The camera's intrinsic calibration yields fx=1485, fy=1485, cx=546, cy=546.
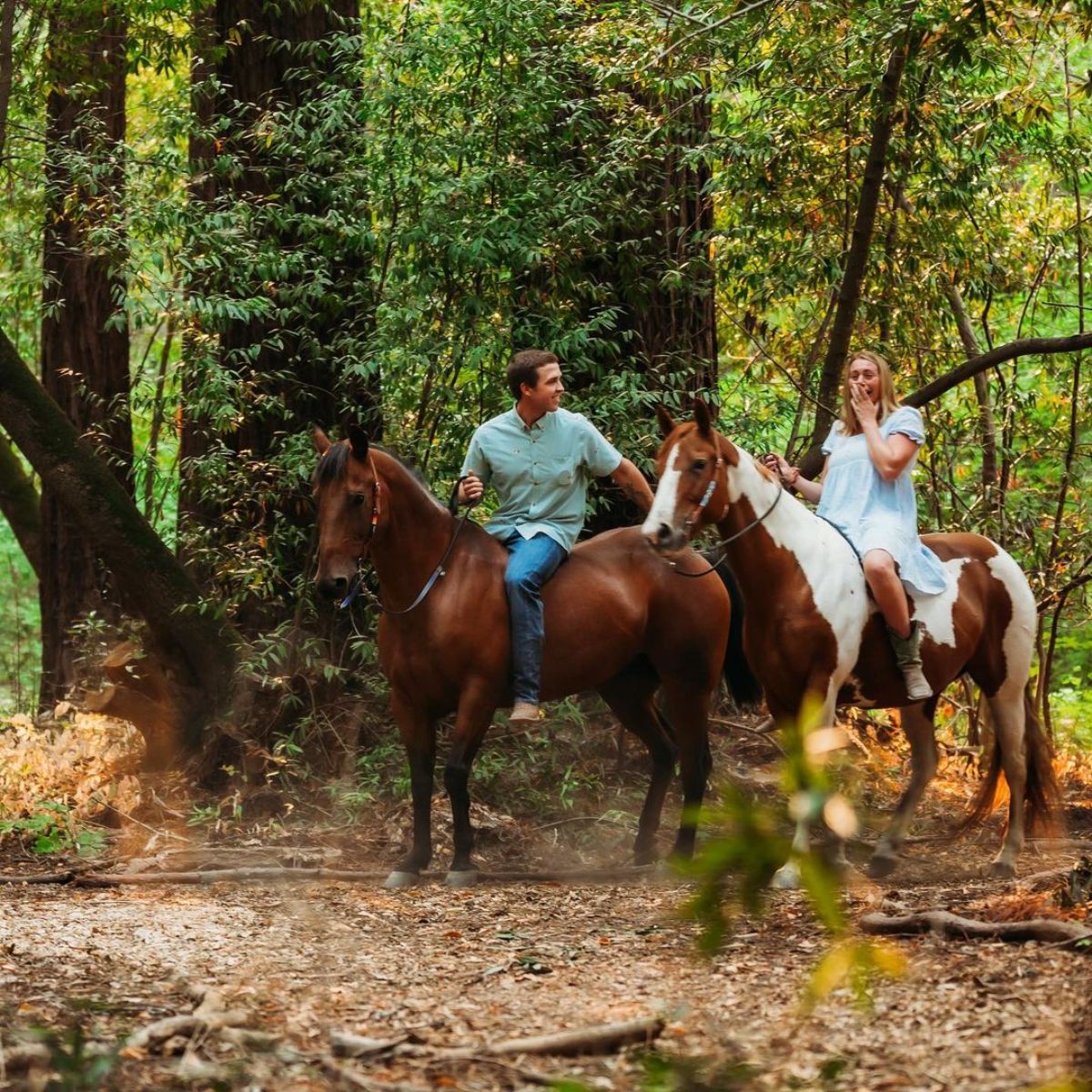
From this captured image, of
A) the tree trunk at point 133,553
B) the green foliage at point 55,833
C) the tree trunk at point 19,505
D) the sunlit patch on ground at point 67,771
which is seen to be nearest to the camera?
the green foliage at point 55,833

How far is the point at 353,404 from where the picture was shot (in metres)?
9.05

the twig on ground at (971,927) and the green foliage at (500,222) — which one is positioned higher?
the green foliage at (500,222)

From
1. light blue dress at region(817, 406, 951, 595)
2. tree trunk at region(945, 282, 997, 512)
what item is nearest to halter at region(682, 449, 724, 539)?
light blue dress at region(817, 406, 951, 595)

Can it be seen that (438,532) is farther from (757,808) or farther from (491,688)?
(757,808)

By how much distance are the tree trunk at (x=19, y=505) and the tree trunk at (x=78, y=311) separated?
1.42 ft

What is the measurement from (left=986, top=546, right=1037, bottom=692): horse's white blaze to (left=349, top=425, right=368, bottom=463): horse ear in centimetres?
311

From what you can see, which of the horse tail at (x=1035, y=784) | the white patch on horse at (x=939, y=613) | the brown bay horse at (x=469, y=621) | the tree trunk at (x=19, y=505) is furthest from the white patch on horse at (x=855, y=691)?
the tree trunk at (x=19, y=505)

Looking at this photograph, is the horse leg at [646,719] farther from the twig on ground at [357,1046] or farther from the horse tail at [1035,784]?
the twig on ground at [357,1046]

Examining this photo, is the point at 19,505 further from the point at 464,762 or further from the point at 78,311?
the point at 464,762

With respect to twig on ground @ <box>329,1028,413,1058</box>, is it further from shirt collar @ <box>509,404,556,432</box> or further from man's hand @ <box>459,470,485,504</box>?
shirt collar @ <box>509,404,556,432</box>

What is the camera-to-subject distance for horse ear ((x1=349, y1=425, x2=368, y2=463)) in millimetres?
6688

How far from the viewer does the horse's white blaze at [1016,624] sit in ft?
24.0

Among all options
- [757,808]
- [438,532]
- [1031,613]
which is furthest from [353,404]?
[757,808]

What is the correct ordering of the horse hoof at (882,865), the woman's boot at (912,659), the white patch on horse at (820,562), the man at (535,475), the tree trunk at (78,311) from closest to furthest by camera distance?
the white patch on horse at (820,562), the woman's boot at (912,659), the horse hoof at (882,865), the man at (535,475), the tree trunk at (78,311)
